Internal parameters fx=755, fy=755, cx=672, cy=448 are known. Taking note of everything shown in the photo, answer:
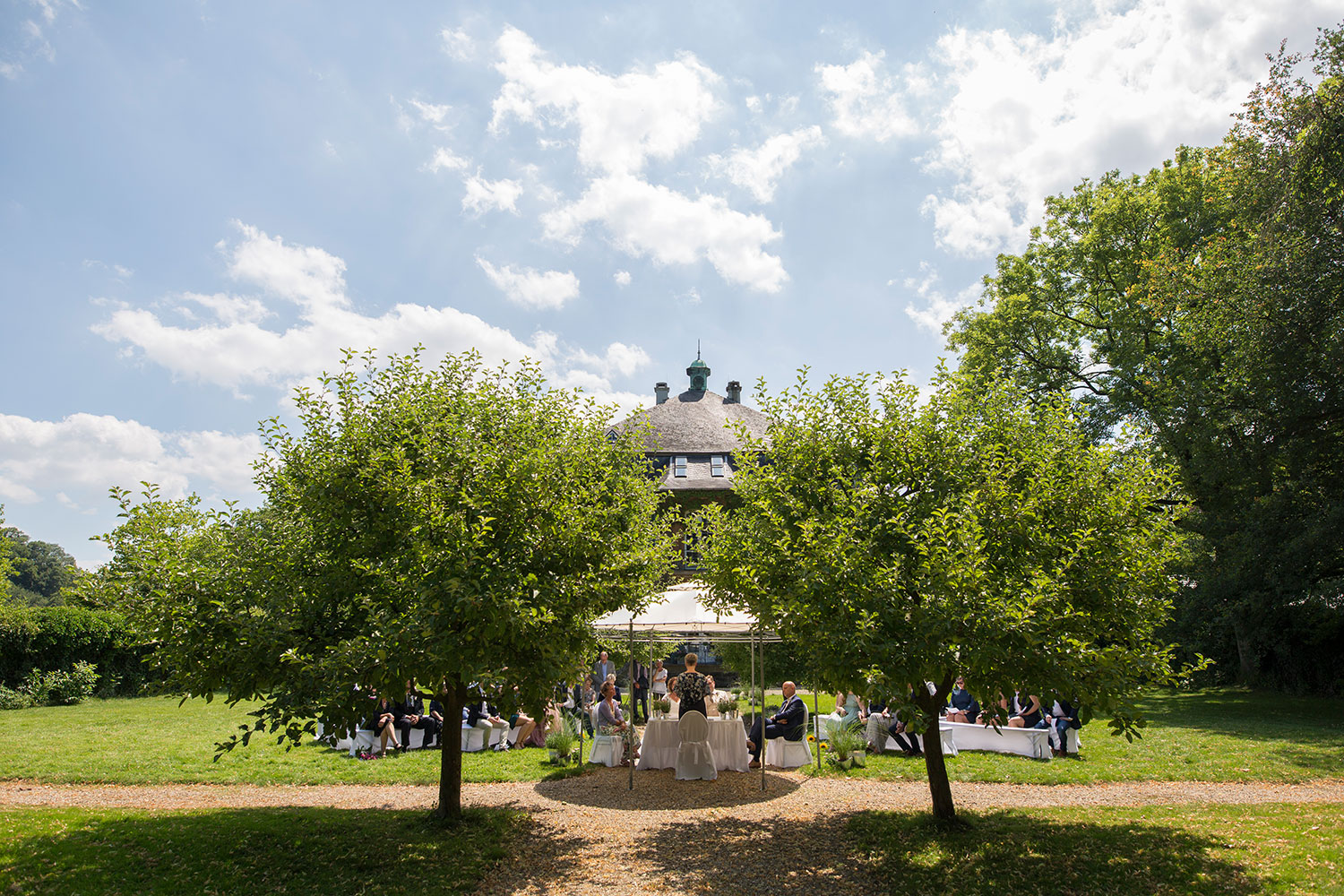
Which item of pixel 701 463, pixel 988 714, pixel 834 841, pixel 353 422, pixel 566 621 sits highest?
pixel 701 463

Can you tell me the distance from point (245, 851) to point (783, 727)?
26.5 ft

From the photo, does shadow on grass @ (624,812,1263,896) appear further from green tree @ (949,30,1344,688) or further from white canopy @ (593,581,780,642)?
green tree @ (949,30,1344,688)

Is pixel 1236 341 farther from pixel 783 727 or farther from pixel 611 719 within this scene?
pixel 611 719

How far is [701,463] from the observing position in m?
40.3

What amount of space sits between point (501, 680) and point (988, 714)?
482 centimetres

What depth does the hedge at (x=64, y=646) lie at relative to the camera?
75.4ft

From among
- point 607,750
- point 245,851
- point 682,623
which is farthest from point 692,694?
point 245,851

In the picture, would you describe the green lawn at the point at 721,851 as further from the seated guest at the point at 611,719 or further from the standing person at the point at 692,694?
the seated guest at the point at 611,719

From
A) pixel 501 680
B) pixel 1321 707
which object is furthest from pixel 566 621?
pixel 1321 707

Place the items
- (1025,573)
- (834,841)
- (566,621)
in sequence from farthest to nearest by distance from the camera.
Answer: (834,841) → (566,621) → (1025,573)

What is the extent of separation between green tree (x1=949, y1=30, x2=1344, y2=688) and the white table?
1393 centimetres

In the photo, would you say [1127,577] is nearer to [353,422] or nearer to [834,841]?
[834,841]

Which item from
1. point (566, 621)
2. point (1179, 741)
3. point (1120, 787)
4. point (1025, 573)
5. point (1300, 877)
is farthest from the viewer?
point (1179, 741)

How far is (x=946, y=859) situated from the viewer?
7551mm
